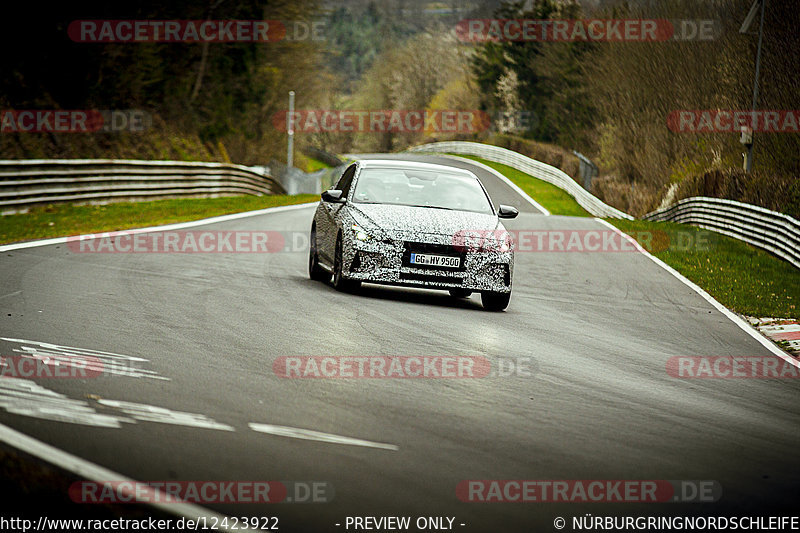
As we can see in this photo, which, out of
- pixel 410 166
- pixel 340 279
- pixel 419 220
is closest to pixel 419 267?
pixel 419 220

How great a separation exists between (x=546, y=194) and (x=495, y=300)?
4827 centimetres

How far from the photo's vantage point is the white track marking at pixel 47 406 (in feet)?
18.9

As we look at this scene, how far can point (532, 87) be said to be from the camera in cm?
8931

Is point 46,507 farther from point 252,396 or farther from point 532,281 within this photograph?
point 532,281

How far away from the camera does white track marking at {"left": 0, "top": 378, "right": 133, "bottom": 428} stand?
575 cm

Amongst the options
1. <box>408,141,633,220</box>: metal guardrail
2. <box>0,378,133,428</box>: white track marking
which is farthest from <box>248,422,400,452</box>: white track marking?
<box>408,141,633,220</box>: metal guardrail

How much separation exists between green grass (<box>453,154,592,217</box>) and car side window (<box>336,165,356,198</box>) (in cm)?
3606

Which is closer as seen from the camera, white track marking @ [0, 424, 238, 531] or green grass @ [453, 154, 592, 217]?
white track marking @ [0, 424, 238, 531]

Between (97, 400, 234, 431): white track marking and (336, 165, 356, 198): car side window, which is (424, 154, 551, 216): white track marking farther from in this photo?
(97, 400, 234, 431): white track marking

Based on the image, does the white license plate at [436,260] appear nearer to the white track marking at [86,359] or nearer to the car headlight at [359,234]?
the car headlight at [359,234]

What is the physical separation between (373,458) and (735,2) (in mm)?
44973

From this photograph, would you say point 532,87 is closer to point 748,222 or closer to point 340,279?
point 748,222

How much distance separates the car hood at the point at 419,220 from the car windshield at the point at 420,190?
251 mm

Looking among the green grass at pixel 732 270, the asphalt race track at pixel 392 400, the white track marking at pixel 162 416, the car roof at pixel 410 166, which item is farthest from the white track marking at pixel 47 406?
the green grass at pixel 732 270
